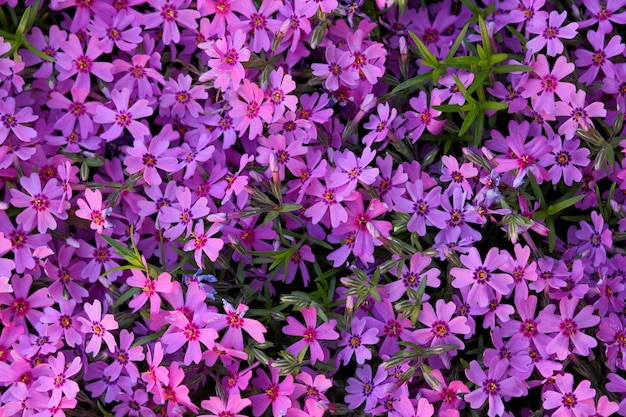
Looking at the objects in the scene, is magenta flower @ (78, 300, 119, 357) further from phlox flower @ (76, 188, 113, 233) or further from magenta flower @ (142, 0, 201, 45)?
magenta flower @ (142, 0, 201, 45)

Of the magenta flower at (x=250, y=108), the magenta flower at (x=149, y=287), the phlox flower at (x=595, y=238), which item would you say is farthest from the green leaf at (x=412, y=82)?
the magenta flower at (x=149, y=287)

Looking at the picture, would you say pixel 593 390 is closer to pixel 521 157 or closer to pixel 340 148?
pixel 521 157

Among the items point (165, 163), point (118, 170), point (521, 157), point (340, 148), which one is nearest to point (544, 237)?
point (521, 157)

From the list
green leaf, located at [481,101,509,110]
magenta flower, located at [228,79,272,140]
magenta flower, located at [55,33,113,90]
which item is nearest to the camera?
green leaf, located at [481,101,509,110]

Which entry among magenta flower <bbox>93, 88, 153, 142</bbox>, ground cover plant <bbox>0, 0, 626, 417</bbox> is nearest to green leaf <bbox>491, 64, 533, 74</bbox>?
ground cover plant <bbox>0, 0, 626, 417</bbox>

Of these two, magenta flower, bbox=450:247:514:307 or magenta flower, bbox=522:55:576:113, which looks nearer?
magenta flower, bbox=450:247:514:307

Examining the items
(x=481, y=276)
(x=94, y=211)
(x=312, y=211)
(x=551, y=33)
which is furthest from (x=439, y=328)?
(x=94, y=211)

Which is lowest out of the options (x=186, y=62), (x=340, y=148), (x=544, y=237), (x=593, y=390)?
(x=593, y=390)
